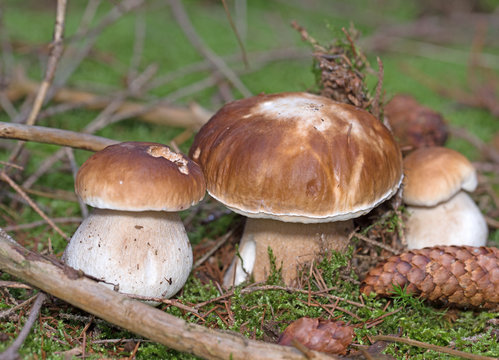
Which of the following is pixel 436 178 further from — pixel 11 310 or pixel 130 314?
pixel 11 310

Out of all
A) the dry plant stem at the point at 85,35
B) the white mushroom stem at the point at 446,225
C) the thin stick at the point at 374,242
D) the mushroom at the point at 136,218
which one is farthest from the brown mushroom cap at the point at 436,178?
the dry plant stem at the point at 85,35

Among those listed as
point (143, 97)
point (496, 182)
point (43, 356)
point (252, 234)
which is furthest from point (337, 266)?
point (143, 97)

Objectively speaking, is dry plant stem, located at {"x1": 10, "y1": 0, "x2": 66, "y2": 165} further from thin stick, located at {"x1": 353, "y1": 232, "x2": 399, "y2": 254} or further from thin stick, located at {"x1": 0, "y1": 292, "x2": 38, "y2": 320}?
thin stick, located at {"x1": 353, "y1": 232, "x2": 399, "y2": 254}

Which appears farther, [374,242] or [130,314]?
[374,242]

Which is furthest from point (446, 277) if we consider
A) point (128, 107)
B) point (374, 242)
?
point (128, 107)

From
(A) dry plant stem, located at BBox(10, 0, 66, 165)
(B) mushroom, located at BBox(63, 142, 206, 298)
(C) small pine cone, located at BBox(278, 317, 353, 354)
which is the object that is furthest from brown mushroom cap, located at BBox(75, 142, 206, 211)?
(A) dry plant stem, located at BBox(10, 0, 66, 165)

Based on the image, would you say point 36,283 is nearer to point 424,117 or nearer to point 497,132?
point 424,117

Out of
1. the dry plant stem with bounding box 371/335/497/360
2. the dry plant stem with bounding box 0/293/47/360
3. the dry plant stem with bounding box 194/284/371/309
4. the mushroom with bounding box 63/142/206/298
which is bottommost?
the dry plant stem with bounding box 194/284/371/309

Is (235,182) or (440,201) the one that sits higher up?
(235,182)
